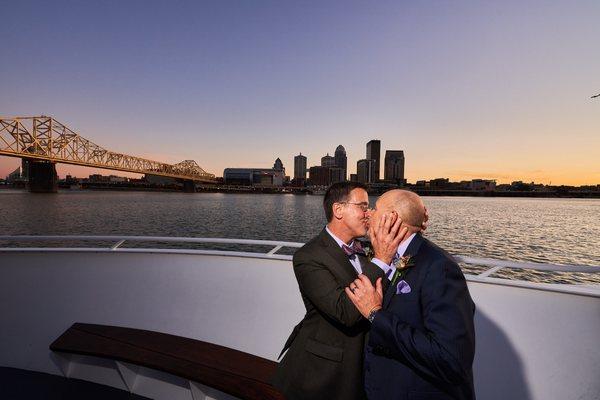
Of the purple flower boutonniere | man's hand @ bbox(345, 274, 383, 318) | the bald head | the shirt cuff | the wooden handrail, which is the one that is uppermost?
the bald head

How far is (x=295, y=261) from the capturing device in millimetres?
1603

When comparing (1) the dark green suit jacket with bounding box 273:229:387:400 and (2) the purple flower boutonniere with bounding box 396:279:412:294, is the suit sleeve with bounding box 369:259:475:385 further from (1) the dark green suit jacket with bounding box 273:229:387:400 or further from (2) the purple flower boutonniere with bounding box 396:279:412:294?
(1) the dark green suit jacket with bounding box 273:229:387:400

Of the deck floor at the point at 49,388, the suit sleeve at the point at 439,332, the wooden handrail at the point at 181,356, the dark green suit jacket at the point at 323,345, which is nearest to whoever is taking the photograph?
the suit sleeve at the point at 439,332

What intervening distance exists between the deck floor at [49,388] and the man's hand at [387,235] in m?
2.47

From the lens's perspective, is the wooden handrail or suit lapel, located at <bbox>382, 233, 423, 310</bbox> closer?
suit lapel, located at <bbox>382, 233, 423, 310</bbox>

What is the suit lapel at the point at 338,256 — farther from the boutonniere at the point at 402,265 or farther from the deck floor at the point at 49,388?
the deck floor at the point at 49,388

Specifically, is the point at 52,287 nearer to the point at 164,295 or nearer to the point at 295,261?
the point at 164,295

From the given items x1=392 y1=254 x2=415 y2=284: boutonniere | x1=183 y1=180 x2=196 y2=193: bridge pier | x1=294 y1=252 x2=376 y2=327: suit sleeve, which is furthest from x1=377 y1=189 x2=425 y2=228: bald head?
x1=183 y1=180 x2=196 y2=193: bridge pier

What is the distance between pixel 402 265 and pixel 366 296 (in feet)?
0.57

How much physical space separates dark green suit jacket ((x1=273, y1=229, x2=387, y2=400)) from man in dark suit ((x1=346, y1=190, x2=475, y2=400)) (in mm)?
192

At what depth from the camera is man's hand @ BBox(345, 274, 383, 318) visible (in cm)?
122

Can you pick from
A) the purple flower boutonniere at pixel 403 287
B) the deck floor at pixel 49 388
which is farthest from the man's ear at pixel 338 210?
the deck floor at pixel 49 388

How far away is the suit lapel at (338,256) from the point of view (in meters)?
1.61

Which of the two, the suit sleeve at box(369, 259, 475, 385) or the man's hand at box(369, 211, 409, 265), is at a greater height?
the man's hand at box(369, 211, 409, 265)
